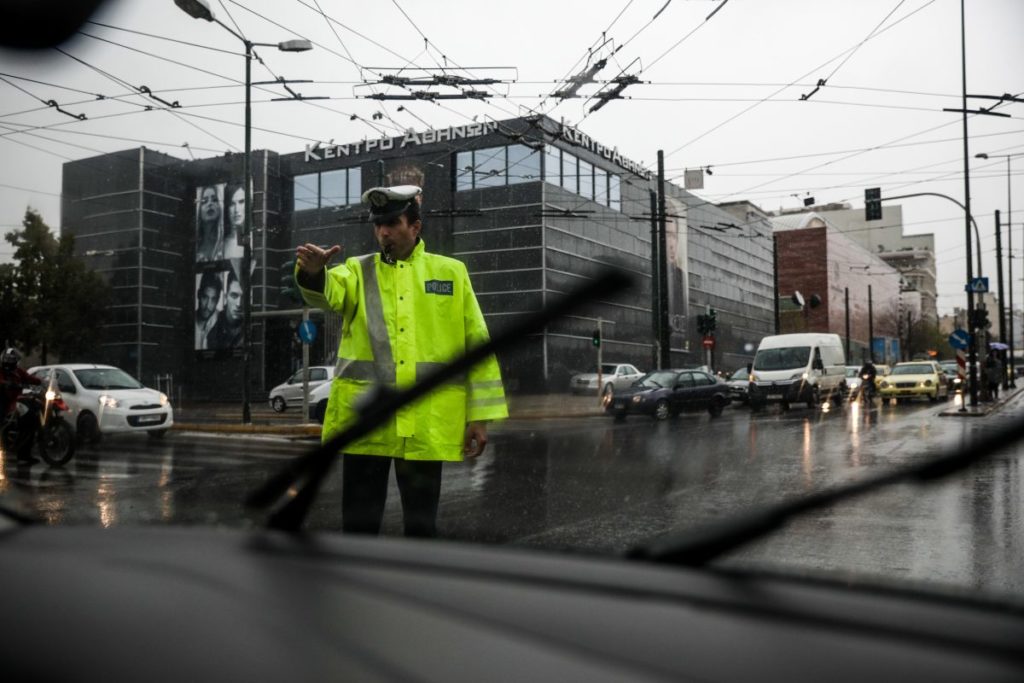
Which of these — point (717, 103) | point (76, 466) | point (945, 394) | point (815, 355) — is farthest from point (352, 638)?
point (945, 394)

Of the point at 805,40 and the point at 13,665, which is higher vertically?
the point at 805,40

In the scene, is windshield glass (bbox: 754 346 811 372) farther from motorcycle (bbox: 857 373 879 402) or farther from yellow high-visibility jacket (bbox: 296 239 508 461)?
yellow high-visibility jacket (bbox: 296 239 508 461)

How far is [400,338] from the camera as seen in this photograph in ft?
8.49

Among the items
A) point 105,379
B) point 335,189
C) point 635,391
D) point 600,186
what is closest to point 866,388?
point 635,391

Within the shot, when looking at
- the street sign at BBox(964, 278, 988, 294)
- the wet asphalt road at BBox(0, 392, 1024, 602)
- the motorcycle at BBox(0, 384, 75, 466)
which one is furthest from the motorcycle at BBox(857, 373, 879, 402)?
the motorcycle at BBox(0, 384, 75, 466)

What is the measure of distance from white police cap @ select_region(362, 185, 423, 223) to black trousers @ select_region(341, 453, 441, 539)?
766 millimetres

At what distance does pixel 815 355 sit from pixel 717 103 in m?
23.4

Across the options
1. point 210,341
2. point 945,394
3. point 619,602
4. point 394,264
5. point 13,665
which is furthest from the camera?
point 210,341

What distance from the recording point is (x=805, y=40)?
152 cm

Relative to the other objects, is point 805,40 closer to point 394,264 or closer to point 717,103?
point 394,264

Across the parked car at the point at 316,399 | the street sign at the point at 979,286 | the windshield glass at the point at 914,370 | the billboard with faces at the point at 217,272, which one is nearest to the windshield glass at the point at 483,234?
the parked car at the point at 316,399

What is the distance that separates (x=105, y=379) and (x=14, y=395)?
10.9 ft

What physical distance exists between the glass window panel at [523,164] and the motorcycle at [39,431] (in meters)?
6.45

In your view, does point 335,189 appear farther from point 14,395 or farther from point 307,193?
point 14,395
